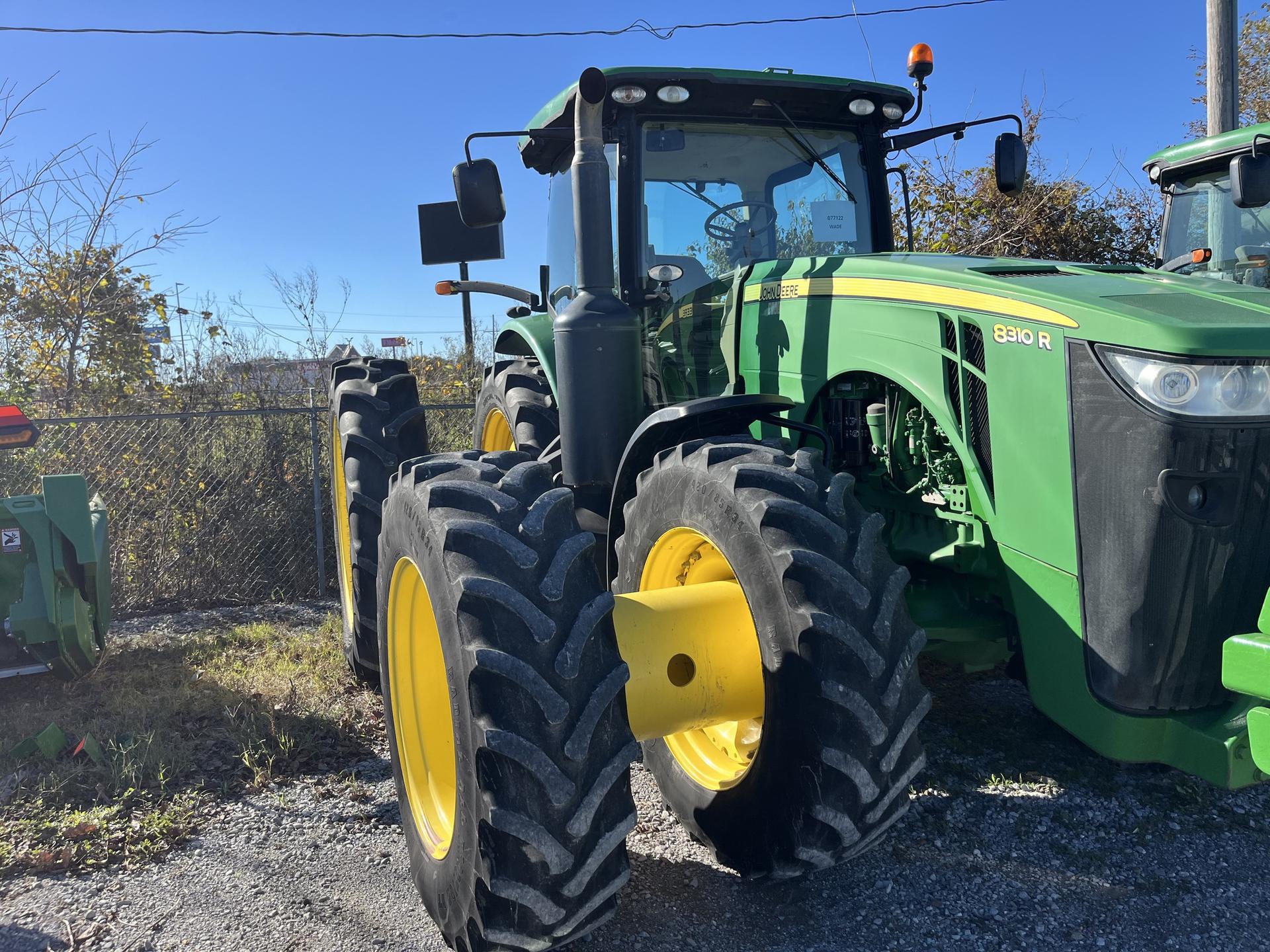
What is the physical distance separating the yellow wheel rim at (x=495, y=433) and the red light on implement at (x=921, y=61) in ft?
8.85

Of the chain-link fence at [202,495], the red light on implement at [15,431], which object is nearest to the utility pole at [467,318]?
the chain-link fence at [202,495]

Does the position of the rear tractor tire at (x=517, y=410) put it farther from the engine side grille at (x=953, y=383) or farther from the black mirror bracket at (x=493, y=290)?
the engine side grille at (x=953, y=383)

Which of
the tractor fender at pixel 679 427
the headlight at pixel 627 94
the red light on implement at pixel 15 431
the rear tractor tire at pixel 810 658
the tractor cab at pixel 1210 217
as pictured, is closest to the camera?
the rear tractor tire at pixel 810 658

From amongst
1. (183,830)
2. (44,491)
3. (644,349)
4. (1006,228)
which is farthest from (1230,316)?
(1006,228)

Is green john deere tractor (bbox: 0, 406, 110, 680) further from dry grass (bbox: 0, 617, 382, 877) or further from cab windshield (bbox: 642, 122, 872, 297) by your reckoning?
cab windshield (bbox: 642, 122, 872, 297)

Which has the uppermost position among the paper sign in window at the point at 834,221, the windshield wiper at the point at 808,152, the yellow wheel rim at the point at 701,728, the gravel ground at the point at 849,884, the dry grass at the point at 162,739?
the windshield wiper at the point at 808,152

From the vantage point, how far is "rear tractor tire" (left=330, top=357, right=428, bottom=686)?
166 inches

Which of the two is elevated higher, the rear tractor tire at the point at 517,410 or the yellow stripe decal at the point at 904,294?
the yellow stripe decal at the point at 904,294

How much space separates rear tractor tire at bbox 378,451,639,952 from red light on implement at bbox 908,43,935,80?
2.38 meters

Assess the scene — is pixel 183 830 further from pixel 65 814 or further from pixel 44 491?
pixel 44 491

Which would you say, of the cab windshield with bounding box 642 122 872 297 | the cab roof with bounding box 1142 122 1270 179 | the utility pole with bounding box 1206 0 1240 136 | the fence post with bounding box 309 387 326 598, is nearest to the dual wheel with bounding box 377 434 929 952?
the cab windshield with bounding box 642 122 872 297

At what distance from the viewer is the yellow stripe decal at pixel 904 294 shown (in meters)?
2.41

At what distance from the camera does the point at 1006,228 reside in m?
11.0

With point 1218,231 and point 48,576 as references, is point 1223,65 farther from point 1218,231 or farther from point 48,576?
point 48,576
